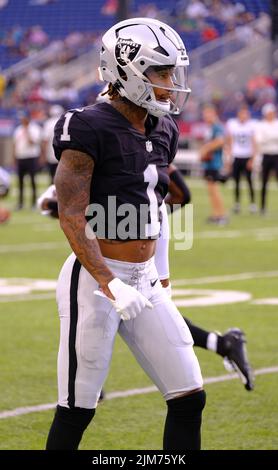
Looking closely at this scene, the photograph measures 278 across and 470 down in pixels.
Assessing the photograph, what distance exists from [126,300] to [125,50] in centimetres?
96

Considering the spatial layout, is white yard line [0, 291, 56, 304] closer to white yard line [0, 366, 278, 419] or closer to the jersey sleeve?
white yard line [0, 366, 278, 419]

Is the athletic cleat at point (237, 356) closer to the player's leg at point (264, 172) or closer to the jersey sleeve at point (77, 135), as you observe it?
the jersey sleeve at point (77, 135)

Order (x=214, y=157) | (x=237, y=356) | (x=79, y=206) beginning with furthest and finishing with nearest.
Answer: (x=214, y=157) < (x=237, y=356) < (x=79, y=206)

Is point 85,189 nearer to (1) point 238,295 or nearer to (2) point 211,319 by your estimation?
(2) point 211,319

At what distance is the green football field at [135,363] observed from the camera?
18.6ft

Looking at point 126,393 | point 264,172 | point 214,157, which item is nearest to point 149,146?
point 126,393

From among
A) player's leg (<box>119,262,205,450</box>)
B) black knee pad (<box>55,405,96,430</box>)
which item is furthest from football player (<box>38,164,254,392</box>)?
black knee pad (<box>55,405,96,430</box>)

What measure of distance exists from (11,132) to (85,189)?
2720 centimetres

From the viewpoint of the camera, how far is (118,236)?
436 cm

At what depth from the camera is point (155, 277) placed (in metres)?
4.47

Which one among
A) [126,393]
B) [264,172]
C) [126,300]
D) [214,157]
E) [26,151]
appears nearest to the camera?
[126,300]

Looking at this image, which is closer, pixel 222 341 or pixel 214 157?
pixel 222 341

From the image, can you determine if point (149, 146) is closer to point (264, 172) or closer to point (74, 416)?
point (74, 416)

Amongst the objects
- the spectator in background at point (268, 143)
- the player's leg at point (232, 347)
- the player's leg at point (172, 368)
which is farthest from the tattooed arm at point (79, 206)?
the spectator in background at point (268, 143)
